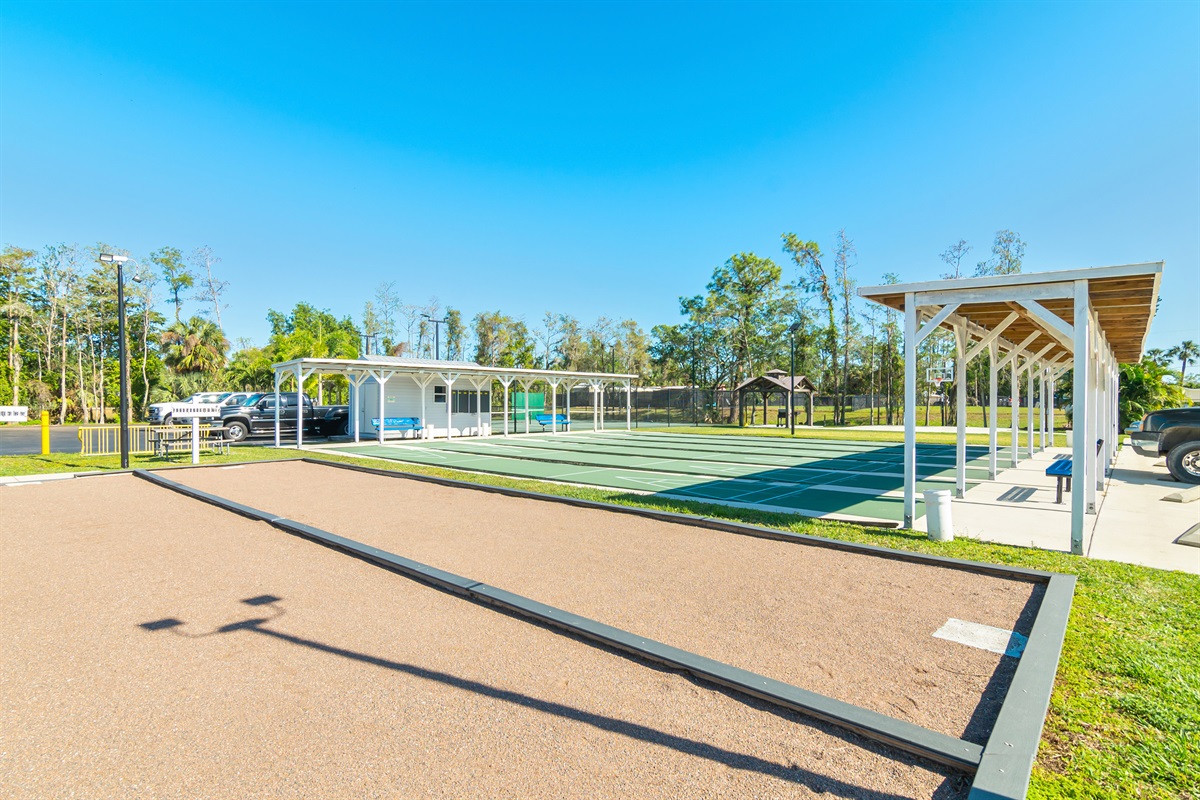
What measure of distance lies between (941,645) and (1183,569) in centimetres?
333


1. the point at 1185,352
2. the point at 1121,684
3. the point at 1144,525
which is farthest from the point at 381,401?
the point at 1185,352

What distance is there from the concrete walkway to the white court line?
8.87 ft

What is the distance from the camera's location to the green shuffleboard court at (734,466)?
8875 mm

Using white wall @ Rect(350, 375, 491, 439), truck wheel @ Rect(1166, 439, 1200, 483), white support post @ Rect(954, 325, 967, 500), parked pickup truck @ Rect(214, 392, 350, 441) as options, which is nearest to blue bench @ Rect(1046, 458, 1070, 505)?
white support post @ Rect(954, 325, 967, 500)

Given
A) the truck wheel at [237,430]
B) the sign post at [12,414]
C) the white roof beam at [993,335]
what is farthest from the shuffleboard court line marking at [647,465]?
the sign post at [12,414]

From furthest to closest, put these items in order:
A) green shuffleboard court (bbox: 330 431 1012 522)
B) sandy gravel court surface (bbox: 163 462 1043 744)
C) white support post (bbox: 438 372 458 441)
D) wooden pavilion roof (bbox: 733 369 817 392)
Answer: wooden pavilion roof (bbox: 733 369 817 392) < white support post (bbox: 438 372 458 441) < green shuffleboard court (bbox: 330 431 1012 522) < sandy gravel court surface (bbox: 163 462 1043 744)

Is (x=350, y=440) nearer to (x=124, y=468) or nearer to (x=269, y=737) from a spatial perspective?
(x=124, y=468)

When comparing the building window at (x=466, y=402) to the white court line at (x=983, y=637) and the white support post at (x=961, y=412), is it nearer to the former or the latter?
the white support post at (x=961, y=412)

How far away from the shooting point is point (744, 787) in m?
2.14

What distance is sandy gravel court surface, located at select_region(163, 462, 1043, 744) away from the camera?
118 inches

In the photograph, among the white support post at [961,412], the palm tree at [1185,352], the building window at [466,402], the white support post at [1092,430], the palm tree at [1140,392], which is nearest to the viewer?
the white support post at [1092,430]

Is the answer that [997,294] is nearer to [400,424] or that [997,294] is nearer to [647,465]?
[647,465]

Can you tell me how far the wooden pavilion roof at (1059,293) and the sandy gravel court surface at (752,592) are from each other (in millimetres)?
3349

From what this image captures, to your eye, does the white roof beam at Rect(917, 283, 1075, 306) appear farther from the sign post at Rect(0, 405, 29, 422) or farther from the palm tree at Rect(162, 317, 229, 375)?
the palm tree at Rect(162, 317, 229, 375)
